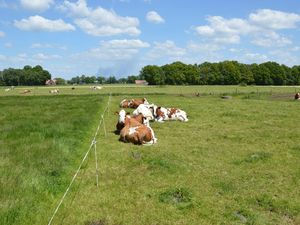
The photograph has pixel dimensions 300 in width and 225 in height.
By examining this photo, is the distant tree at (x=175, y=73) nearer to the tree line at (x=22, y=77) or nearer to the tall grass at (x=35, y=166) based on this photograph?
the tree line at (x=22, y=77)

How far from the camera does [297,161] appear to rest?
1294 cm

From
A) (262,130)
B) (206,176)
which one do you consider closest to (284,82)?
(262,130)

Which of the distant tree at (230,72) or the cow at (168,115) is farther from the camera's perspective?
the distant tree at (230,72)

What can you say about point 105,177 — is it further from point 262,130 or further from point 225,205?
point 262,130

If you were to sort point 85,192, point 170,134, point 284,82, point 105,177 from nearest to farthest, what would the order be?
point 85,192 < point 105,177 < point 170,134 < point 284,82

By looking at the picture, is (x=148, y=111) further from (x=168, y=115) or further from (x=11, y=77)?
(x=11, y=77)

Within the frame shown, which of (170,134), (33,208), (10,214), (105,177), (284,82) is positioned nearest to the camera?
(10,214)

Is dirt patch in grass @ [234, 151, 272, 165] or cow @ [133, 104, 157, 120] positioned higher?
cow @ [133, 104, 157, 120]

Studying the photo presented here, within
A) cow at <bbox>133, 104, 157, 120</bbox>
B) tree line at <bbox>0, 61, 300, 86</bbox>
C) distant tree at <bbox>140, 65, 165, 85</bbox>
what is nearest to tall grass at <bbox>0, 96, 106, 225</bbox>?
cow at <bbox>133, 104, 157, 120</bbox>

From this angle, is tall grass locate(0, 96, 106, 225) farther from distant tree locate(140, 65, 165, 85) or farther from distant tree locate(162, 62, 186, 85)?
distant tree locate(140, 65, 165, 85)

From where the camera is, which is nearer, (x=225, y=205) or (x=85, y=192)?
(x=225, y=205)


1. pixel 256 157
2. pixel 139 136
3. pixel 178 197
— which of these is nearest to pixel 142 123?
pixel 139 136

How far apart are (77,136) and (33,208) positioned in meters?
7.97

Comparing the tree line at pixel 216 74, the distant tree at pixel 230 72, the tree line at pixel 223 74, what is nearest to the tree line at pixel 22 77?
the tree line at pixel 216 74
